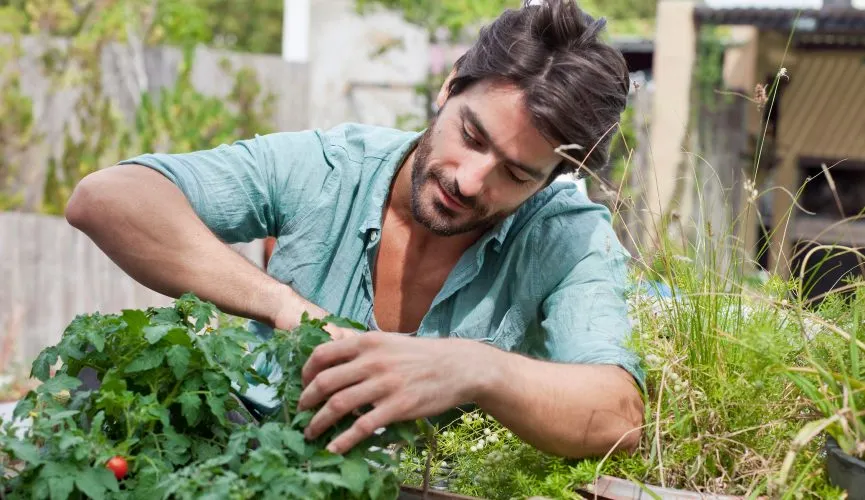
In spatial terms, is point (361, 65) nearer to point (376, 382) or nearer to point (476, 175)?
point (476, 175)

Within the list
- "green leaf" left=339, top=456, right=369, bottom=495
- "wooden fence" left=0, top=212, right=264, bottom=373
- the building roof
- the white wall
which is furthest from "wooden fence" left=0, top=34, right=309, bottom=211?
"green leaf" left=339, top=456, right=369, bottom=495

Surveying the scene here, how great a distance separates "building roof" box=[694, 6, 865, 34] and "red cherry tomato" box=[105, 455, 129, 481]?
791 cm

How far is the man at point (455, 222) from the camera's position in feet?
6.70

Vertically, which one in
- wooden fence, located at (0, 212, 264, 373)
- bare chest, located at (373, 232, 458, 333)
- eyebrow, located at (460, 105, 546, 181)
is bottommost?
wooden fence, located at (0, 212, 264, 373)

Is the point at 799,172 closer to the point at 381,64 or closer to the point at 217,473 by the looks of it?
the point at 381,64

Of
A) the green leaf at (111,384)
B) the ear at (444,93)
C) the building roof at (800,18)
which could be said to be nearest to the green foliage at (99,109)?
the building roof at (800,18)

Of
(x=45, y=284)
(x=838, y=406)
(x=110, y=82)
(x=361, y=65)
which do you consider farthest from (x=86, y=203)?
(x=361, y=65)

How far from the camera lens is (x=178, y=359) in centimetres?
150

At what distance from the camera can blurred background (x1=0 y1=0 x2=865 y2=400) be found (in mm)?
7258

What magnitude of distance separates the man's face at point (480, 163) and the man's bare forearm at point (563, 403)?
593 millimetres

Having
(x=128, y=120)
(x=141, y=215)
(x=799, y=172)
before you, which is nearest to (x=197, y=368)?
(x=141, y=215)

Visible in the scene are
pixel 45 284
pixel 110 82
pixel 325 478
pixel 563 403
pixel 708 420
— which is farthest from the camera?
pixel 110 82

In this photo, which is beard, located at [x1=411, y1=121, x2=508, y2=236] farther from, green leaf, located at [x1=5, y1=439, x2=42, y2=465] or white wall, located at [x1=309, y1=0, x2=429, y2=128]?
white wall, located at [x1=309, y1=0, x2=429, y2=128]

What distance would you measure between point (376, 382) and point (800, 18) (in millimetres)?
7999
